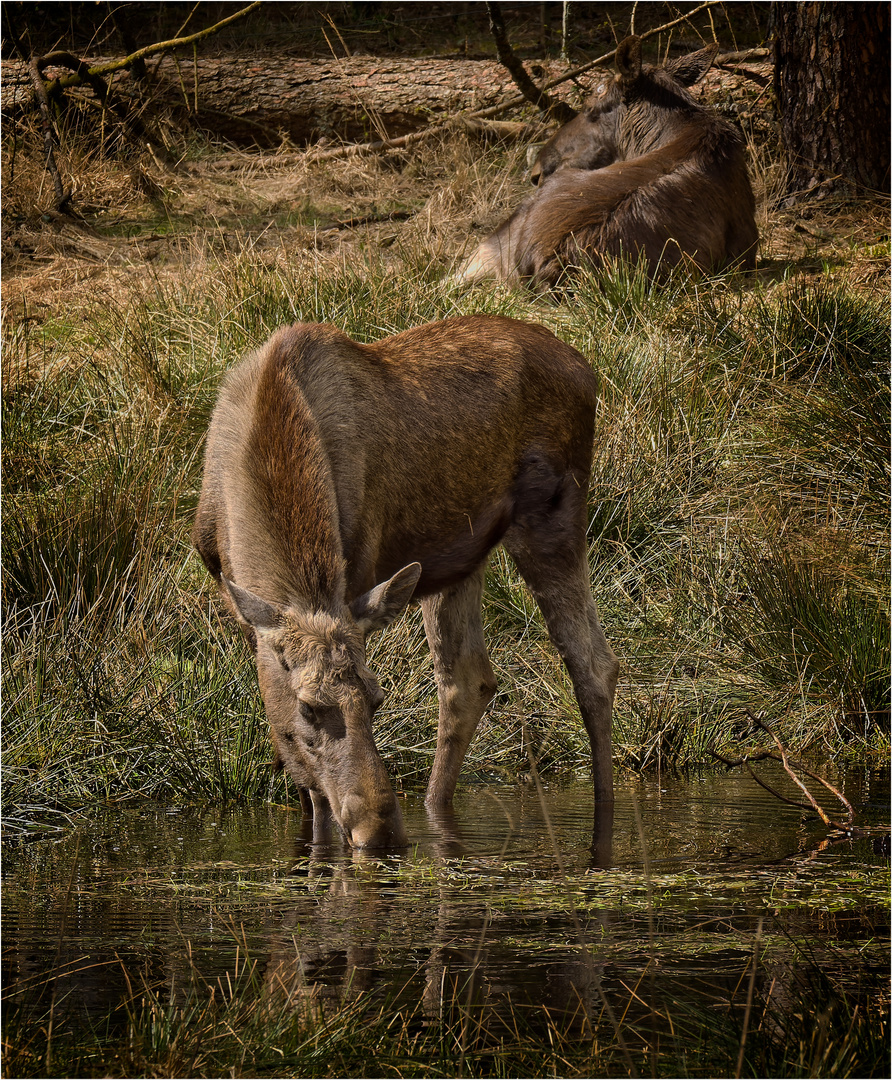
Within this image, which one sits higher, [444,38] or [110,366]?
[444,38]

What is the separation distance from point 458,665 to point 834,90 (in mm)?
8512

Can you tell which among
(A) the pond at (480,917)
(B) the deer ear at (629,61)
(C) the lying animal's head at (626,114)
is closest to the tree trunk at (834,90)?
(C) the lying animal's head at (626,114)

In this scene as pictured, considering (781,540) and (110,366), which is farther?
(110,366)

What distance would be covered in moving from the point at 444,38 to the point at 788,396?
10797 mm

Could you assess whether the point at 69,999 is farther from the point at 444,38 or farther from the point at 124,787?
the point at 444,38

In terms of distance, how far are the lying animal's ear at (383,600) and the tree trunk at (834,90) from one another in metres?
9.02

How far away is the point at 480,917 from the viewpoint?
14.2 ft

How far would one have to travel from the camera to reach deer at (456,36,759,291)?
11.3 metres

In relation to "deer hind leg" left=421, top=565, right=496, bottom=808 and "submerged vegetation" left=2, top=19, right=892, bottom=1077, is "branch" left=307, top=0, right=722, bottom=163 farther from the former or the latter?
"deer hind leg" left=421, top=565, right=496, bottom=808

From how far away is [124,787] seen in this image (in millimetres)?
6043

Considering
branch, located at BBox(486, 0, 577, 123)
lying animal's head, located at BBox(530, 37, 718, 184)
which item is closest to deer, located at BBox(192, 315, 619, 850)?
lying animal's head, located at BBox(530, 37, 718, 184)

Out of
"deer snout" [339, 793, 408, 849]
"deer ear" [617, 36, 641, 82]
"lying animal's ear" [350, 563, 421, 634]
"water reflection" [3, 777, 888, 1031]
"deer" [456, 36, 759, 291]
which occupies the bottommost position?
"water reflection" [3, 777, 888, 1031]

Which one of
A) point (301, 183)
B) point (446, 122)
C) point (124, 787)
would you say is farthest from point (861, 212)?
point (124, 787)

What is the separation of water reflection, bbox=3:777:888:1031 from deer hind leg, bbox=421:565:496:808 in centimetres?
57
